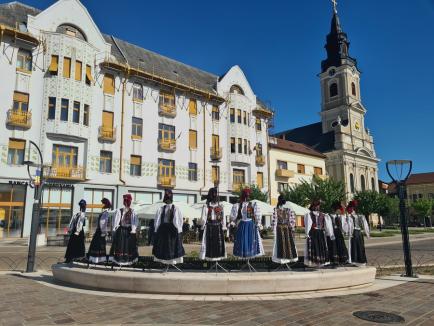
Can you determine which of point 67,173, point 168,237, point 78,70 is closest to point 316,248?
point 168,237

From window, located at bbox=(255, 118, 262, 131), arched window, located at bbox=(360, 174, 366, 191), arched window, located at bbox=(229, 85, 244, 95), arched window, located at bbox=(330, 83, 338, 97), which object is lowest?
arched window, located at bbox=(360, 174, 366, 191)

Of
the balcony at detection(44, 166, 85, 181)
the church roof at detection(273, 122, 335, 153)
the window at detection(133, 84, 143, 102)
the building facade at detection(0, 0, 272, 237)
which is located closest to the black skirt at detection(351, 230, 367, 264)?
the building facade at detection(0, 0, 272, 237)

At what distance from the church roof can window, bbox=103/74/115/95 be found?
42095 mm

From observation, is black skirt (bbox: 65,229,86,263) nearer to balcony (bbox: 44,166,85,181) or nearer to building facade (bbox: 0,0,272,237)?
building facade (bbox: 0,0,272,237)

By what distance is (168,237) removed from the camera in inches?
338

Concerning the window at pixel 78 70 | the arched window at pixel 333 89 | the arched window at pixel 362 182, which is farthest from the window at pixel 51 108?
the arched window at pixel 333 89

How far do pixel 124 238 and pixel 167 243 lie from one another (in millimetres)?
1347

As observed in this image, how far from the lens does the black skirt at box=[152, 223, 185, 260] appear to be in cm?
845

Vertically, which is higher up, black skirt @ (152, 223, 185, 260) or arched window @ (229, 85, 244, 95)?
arched window @ (229, 85, 244, 95)

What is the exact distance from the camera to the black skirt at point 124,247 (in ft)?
29.5

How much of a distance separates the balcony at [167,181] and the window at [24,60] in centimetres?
1360

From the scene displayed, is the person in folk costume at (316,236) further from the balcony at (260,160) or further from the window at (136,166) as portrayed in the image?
the balcony at (260,160)

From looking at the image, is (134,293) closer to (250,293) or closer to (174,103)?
(250,293)

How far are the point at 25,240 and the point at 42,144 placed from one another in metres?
7.03
